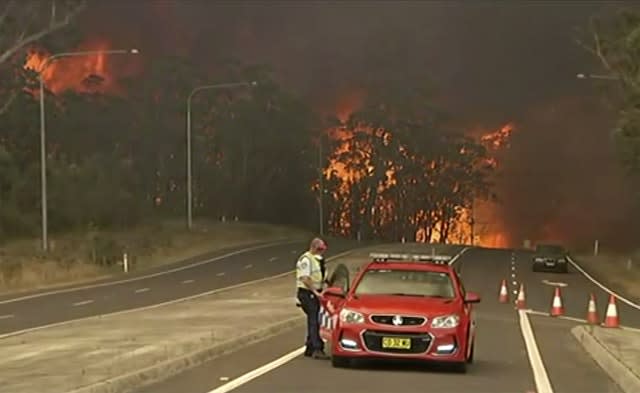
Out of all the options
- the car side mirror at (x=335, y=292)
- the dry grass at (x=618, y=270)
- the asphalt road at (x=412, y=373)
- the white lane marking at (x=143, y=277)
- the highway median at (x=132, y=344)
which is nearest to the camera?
the highway median at (x=132, y=344)

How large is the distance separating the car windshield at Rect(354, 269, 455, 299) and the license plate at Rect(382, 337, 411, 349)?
1155mm

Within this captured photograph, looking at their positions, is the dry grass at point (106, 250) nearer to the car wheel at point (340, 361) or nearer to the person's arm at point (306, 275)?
the person's arm at point (306, 275)

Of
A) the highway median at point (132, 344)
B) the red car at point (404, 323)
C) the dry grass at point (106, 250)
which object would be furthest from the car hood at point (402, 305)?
the dry grass at point (106, 250)

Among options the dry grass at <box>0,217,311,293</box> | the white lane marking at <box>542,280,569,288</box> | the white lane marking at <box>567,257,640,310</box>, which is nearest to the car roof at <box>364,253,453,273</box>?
the white lane marking at <box>567,257,640,310</box>

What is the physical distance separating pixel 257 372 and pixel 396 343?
6.00ft

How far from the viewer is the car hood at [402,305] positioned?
14.2 m

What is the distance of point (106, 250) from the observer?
5228cm

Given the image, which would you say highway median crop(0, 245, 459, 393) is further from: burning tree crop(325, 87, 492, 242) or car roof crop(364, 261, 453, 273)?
burning tree crop(325, 87, 492, 242)

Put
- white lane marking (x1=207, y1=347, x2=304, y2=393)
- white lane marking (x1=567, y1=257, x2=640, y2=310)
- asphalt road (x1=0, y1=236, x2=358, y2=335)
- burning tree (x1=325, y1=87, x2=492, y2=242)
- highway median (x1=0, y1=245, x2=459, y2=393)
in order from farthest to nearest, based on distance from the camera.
Answer: 1. burning tree (x1=325, y1=87, x2=492, y2=242)
2. white lane marking (x1=567, y1=257, x2=640, y2=310)
3. asphalt road (x1=0, y1=236, x2=358, y2=335)
4. white lane marking (x1=207, y1=347, x2=304, y2=393)
5. highway median (x1=0, y1=245, x2=459, y2=393)

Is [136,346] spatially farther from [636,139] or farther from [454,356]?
[636,139]

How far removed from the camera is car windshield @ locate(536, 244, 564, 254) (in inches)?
2222

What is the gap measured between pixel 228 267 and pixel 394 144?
71.4 m

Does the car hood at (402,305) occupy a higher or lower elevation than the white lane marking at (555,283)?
higher

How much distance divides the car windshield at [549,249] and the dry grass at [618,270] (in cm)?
213
